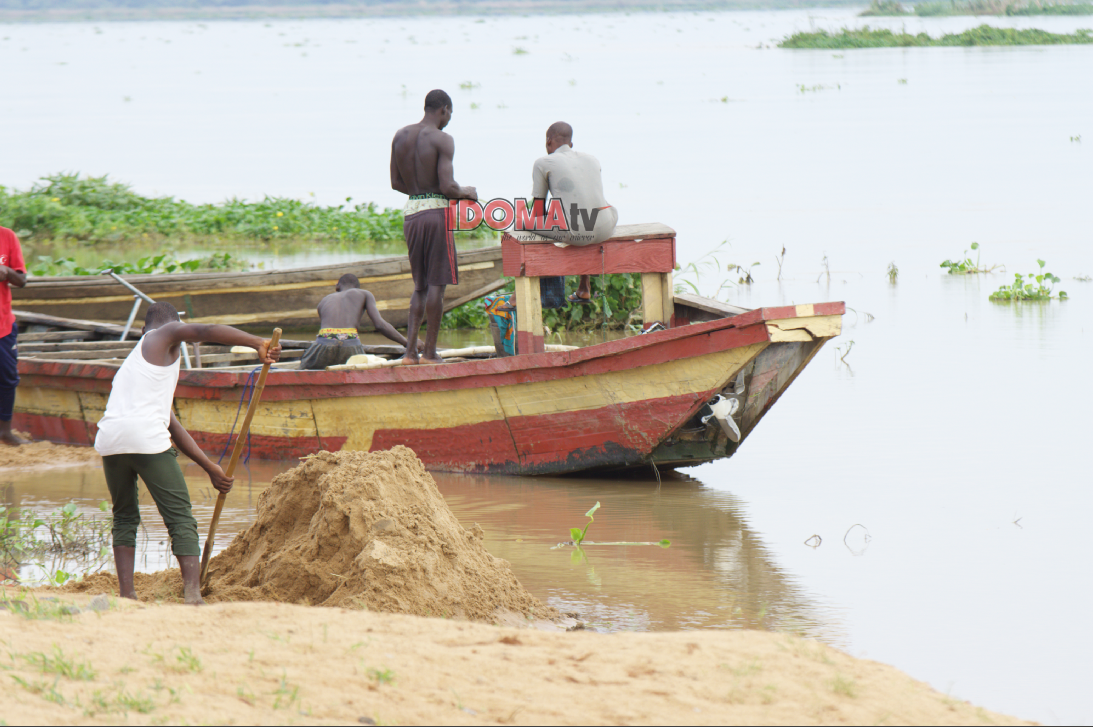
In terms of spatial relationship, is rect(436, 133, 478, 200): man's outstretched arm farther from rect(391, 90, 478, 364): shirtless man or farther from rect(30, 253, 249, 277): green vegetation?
rect(30, 253, 249, 277): green vegetation

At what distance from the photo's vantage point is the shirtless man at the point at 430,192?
729cm

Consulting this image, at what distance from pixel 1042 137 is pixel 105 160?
74.9 ft

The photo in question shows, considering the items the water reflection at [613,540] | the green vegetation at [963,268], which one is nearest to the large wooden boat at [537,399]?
the water reflection at [613,540]

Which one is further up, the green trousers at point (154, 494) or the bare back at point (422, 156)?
the bare back at point (422, 156)

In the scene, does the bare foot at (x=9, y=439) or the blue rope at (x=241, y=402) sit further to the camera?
the bare foot at (x=9, y=439)

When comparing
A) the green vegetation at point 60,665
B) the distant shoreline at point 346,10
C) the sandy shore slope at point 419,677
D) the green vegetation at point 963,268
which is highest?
the distant shoreline at point 346,10

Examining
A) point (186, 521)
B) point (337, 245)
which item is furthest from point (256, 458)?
point (337, 245)

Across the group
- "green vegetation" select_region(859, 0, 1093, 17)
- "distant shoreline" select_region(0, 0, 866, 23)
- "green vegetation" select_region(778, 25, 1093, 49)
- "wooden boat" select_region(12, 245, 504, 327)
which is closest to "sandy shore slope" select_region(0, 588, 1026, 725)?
"wooden boat" select_region(12, 245, 504, 327)

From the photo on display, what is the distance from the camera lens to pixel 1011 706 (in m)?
4.59

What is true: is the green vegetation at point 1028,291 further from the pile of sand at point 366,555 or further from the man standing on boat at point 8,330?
the man standing on boat at point 8,330

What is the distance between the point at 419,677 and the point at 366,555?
4.58ft

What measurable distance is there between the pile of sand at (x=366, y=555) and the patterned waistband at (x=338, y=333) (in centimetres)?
305

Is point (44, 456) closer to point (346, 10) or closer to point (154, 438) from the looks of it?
point (154, 438)

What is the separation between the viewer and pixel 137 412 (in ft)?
15.8
